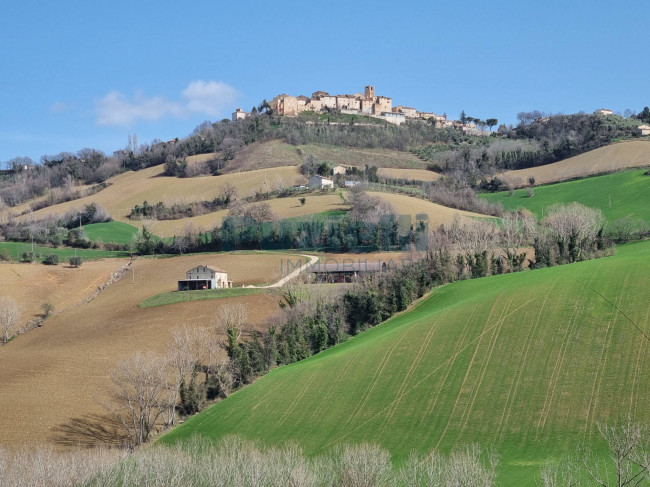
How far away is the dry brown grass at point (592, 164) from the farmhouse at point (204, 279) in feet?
235

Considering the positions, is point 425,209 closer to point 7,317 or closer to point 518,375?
point 7,317

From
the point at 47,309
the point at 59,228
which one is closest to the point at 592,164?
the point at 59,228

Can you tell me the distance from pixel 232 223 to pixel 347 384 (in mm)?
64716

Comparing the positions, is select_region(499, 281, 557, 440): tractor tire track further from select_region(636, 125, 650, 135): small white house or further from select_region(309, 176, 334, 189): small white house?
select_region(636, 125, 650, 135): small white house

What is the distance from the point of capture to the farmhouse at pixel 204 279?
299 ft

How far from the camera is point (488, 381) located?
45906mm

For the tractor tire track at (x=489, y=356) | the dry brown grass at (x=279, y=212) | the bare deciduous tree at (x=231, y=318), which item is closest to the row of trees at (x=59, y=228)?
the dry brown grass at (x=279, y=212)

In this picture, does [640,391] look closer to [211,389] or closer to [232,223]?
[211,389]

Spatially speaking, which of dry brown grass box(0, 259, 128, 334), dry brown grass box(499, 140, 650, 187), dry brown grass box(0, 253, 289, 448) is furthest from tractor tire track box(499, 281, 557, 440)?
dry brown grass box(499, 140, 650, 187)

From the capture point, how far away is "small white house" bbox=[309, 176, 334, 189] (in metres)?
138

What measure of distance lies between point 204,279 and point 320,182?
50.7 metres

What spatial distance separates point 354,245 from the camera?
339 ft

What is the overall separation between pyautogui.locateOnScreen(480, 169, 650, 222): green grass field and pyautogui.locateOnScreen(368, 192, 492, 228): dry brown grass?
444 inches

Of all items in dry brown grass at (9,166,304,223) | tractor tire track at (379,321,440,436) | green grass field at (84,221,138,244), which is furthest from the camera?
dry brown grass at (9,166,304,223)
